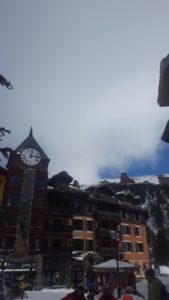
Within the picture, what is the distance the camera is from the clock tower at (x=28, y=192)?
33.2m

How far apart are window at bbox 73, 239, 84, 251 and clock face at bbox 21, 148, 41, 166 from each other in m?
11.5

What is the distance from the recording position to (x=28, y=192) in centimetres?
3619

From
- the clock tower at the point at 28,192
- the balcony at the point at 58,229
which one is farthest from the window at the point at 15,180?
the balcony at the point at 58,229

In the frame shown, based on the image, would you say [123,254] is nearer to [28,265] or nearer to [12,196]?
[28,265]

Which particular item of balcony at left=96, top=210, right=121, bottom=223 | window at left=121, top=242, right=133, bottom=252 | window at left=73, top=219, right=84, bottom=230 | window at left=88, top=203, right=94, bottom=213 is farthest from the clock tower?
window at left=121, top=242, right=133, bottom=252

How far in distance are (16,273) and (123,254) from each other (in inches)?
617

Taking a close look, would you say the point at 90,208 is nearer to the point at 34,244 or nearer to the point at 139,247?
the point at 34,244

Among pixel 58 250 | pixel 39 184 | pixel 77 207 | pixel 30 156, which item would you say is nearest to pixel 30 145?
pixel 30 156

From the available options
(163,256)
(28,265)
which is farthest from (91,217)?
(163,256)

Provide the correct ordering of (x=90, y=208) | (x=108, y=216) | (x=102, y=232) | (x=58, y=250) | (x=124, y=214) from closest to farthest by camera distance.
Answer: (x=58, y=250) → (x=102, y=232) → (x=90, y=208) → (x=108, y=216) → (x=124, y=214)

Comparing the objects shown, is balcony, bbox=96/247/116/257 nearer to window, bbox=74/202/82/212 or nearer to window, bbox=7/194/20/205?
window, bbox=74/202/82/212

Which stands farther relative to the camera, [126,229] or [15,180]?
[126,229]

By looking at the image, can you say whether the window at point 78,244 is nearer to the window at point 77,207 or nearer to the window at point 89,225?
the window at point 89,225

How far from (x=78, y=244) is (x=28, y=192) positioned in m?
9.24
